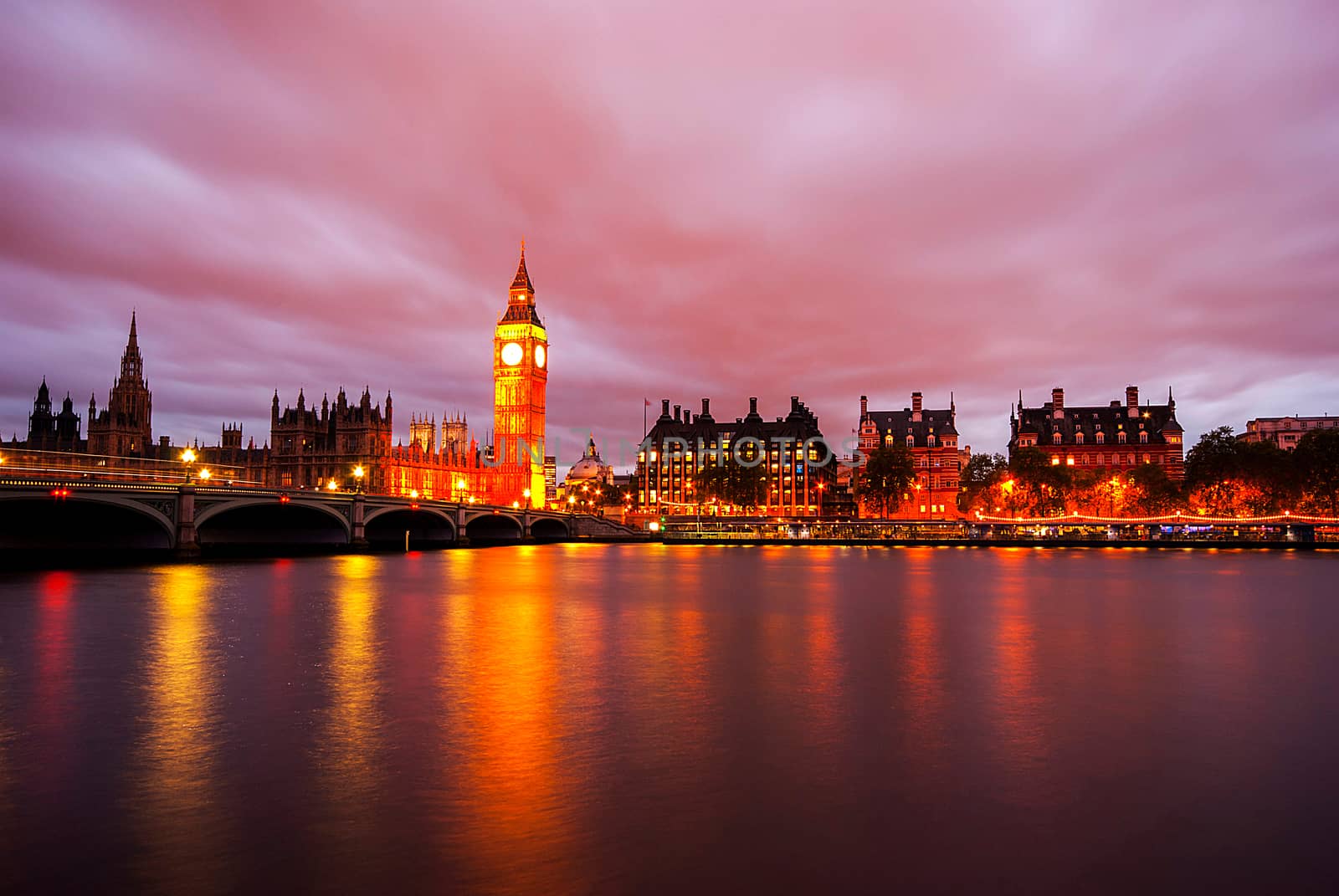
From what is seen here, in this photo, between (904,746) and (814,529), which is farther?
(814,529)

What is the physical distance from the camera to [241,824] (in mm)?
11180

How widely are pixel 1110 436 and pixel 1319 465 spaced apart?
6154 centimetres

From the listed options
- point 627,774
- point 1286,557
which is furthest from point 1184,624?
point 1286,557

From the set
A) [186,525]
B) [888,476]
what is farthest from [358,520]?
[888,476]

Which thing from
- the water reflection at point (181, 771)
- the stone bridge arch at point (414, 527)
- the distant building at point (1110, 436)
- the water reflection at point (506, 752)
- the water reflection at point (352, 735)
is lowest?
the water reflection at point (506, 752)

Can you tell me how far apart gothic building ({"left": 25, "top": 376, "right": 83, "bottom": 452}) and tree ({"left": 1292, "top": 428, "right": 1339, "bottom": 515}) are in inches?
7573

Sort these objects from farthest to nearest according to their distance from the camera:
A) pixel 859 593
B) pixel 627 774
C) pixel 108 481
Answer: pixel 108 481 → pixel 859 593 → pixel 627 774

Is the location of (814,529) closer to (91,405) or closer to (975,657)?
(975,657)

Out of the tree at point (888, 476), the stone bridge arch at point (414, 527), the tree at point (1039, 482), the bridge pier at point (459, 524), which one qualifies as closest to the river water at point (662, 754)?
the stone bridge arch at point (414, 527)

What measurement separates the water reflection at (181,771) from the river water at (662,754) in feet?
0.20

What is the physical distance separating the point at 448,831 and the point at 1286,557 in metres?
102

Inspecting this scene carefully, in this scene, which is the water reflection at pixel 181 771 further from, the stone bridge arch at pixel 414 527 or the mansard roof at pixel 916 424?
the mansard roof at pixel 916 424

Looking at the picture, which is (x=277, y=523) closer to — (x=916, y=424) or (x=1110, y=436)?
(x=916, y=424)

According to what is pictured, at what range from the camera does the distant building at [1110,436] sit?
160 metres
